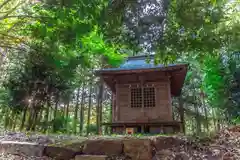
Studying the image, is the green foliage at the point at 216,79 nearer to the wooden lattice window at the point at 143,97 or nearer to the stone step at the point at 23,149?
the wooden lattice window at the point at 143,97

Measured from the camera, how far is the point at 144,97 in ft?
31.1

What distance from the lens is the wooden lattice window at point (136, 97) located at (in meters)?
9.45

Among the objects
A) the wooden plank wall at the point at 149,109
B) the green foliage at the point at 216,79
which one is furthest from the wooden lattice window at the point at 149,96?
the green foliage at the point at 216,79

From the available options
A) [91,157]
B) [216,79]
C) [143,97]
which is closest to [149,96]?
[143,97]

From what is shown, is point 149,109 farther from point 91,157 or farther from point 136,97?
point 91,157

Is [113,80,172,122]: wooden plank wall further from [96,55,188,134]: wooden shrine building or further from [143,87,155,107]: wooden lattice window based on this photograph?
[143,87,155,107]: wooden lattice window

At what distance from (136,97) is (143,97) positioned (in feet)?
1.46

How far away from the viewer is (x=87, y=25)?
349 cm

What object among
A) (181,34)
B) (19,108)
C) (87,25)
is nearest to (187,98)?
(19,108)

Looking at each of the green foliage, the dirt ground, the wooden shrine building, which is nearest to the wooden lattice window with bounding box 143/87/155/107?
the wooden shrine building

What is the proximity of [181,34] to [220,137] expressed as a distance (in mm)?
2550

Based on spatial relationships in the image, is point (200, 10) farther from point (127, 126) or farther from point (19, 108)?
point (19, 108)

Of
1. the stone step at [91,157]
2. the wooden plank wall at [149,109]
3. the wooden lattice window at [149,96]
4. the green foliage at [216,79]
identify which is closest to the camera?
the stone step at [91,157]

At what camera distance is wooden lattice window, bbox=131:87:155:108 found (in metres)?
9.33
